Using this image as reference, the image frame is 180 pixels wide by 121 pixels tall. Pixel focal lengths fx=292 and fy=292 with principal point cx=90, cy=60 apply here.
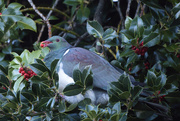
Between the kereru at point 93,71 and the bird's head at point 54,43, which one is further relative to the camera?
the bird's head at point 54,43

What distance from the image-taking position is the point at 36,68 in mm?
1869

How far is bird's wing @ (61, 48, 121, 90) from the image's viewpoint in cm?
242

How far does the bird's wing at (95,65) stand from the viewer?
2.42 meters

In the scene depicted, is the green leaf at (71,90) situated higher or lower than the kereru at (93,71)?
higher

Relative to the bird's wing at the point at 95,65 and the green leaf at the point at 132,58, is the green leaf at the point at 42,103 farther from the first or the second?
the green leaf at the point at 132,58

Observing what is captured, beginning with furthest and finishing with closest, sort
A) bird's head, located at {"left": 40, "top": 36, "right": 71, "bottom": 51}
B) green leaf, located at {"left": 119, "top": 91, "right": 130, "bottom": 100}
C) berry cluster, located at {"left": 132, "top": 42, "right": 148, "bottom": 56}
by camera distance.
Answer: bird's head, located at {"left": 40, "top": 36, "right": 71, "bottom": 51}
berry cluster, located at {"left": 132, "top": 42, "right": 148, "bottom": 56}
green leaf, located at {"left": 119, "top": 91, "right": 130, "bottom": 100}

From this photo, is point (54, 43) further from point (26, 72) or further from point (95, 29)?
point (26, 72)

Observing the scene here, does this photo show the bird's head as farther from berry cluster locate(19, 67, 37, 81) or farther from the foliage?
berry cluster locate(19, 67, 37, 81)

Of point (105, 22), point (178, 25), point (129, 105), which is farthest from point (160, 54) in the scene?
point (105, 22)

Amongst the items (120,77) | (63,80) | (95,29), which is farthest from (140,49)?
(63,80)

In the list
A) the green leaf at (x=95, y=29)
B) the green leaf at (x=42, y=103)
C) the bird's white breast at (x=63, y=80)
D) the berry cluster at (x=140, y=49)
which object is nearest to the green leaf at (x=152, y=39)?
the berry cluster at (x=140, y=49)

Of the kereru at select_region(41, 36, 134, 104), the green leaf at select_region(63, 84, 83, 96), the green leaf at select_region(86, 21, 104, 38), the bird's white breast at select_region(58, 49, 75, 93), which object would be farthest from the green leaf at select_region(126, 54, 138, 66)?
the green leaf at select_region(63, 84, 83, 96)

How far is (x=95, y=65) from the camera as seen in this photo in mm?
2492

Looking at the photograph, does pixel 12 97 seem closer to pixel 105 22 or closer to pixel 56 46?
pixel 56 46
